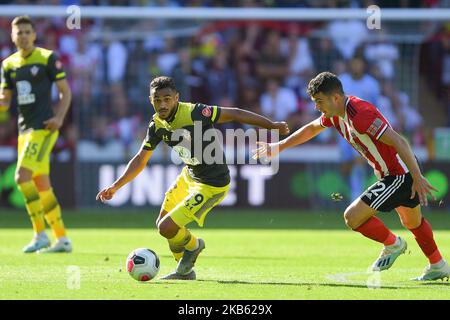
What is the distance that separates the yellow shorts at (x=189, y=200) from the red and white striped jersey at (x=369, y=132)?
1.22m

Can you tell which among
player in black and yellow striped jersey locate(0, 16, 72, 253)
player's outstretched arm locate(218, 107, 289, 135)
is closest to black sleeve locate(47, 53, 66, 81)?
player in black and yellow striped jersey locate(0, 16, 72, 253)

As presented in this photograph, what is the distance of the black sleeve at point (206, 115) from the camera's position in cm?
837

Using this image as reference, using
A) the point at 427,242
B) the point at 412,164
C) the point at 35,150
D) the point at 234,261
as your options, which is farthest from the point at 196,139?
the point at 35,150

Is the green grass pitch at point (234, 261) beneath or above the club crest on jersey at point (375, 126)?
beneath

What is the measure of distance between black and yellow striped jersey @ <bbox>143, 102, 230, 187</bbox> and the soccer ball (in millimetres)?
891

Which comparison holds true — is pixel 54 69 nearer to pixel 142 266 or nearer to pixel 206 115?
pixel 206 115

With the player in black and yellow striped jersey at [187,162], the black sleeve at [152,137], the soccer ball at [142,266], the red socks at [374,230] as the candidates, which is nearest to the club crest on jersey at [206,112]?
the player in black and yellow striped jersey at [187,162]

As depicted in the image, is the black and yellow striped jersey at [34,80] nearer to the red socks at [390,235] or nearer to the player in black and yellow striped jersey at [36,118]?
the player in black and yellow striped jersey at [36,118]

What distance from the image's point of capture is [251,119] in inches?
325

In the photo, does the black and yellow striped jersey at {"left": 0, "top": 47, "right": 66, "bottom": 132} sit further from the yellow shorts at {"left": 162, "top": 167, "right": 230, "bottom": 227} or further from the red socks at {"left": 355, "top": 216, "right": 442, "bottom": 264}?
the red socks at {"left": 355, "top": 216, "right": 442, "bottom": 264}

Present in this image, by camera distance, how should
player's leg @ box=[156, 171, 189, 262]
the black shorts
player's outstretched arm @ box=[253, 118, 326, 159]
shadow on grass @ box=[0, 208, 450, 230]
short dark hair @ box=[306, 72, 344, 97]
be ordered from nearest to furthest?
short dark hair @ box=[306, 72, 344, 97] < the black shorts < player's leg @ box=[156, 171, 189, 262] < player's outstretched arm @ box=[253, 118, 326, 159] < shadow on grass @ box=[0, 208, 450, 230]

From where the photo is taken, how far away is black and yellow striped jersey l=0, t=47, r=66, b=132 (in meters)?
11.2

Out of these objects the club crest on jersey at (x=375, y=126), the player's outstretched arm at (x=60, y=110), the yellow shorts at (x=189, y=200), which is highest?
the club crest on jersey at (x=375, y=126)
